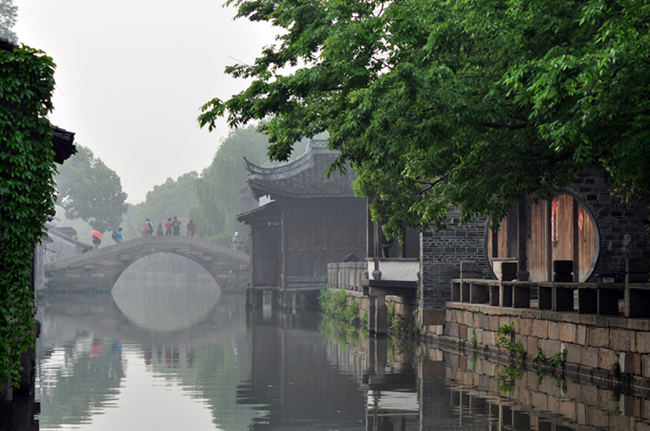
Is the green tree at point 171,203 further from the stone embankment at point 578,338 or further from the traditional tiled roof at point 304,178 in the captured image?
the stone embankment at point 578,338

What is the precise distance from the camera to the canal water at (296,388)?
30.5 ft

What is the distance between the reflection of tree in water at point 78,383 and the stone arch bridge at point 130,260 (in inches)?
1011

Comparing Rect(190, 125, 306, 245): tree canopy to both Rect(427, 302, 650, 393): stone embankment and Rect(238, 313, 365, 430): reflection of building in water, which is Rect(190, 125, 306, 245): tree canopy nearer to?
Rect(238, 313, 365, 430): reflection of building in water

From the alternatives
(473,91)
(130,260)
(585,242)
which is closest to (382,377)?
(473,91)

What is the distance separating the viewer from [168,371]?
1428cm

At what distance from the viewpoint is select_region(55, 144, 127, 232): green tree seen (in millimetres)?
70125

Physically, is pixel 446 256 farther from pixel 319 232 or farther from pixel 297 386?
pixel 319 232

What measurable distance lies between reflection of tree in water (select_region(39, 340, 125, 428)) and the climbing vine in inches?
78.3

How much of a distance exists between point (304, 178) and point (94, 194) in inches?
1695

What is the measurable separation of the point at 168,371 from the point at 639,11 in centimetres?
904

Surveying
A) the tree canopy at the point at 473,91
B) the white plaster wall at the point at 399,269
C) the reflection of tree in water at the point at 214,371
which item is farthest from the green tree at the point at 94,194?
the tree canopy at the point at 473,91

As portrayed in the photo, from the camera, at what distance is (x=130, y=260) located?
147 ft

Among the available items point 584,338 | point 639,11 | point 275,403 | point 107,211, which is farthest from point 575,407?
point 107,211

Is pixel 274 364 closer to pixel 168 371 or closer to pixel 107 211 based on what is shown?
pixel 168 371
